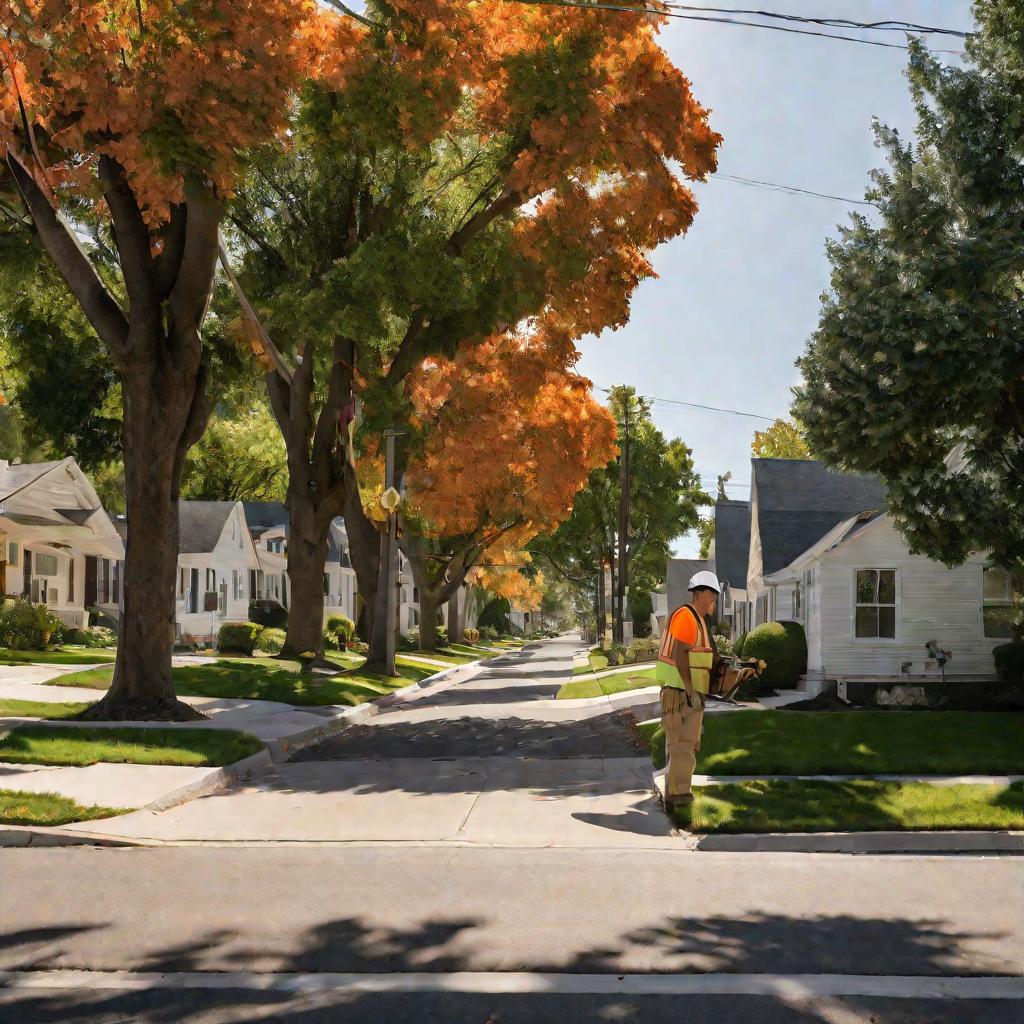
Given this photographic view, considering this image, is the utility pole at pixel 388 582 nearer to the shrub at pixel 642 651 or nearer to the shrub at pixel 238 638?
the shrub at pixel 238 638

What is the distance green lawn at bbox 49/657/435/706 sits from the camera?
23984 mm

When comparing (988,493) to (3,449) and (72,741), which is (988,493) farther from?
(3,449)

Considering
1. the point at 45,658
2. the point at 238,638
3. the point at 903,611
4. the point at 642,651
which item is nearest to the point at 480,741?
the point at 903,611

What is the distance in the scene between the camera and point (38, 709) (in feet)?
60.5

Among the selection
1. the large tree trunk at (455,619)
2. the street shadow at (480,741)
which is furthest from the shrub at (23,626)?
the large tree trunk at (455,619)

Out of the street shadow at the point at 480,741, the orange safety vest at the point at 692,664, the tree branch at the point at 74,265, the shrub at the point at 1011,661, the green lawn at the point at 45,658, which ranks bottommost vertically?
the street shadow at the point at 480,741

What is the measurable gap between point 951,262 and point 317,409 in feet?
74.8

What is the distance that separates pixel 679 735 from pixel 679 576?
5596 cm

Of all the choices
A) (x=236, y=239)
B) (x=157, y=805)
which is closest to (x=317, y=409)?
(x=236, y=239)

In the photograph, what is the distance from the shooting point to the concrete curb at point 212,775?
32.3ft

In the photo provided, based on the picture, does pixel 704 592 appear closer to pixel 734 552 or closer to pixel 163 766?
pixel 163 766

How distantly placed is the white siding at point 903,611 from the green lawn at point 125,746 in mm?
→ 13555

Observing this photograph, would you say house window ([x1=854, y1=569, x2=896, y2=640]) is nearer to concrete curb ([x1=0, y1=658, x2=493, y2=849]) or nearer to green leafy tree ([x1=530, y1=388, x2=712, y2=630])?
concrete curb ([x1=0, y1=658, x2=493, y2=849])

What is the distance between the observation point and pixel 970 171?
54.6ft
